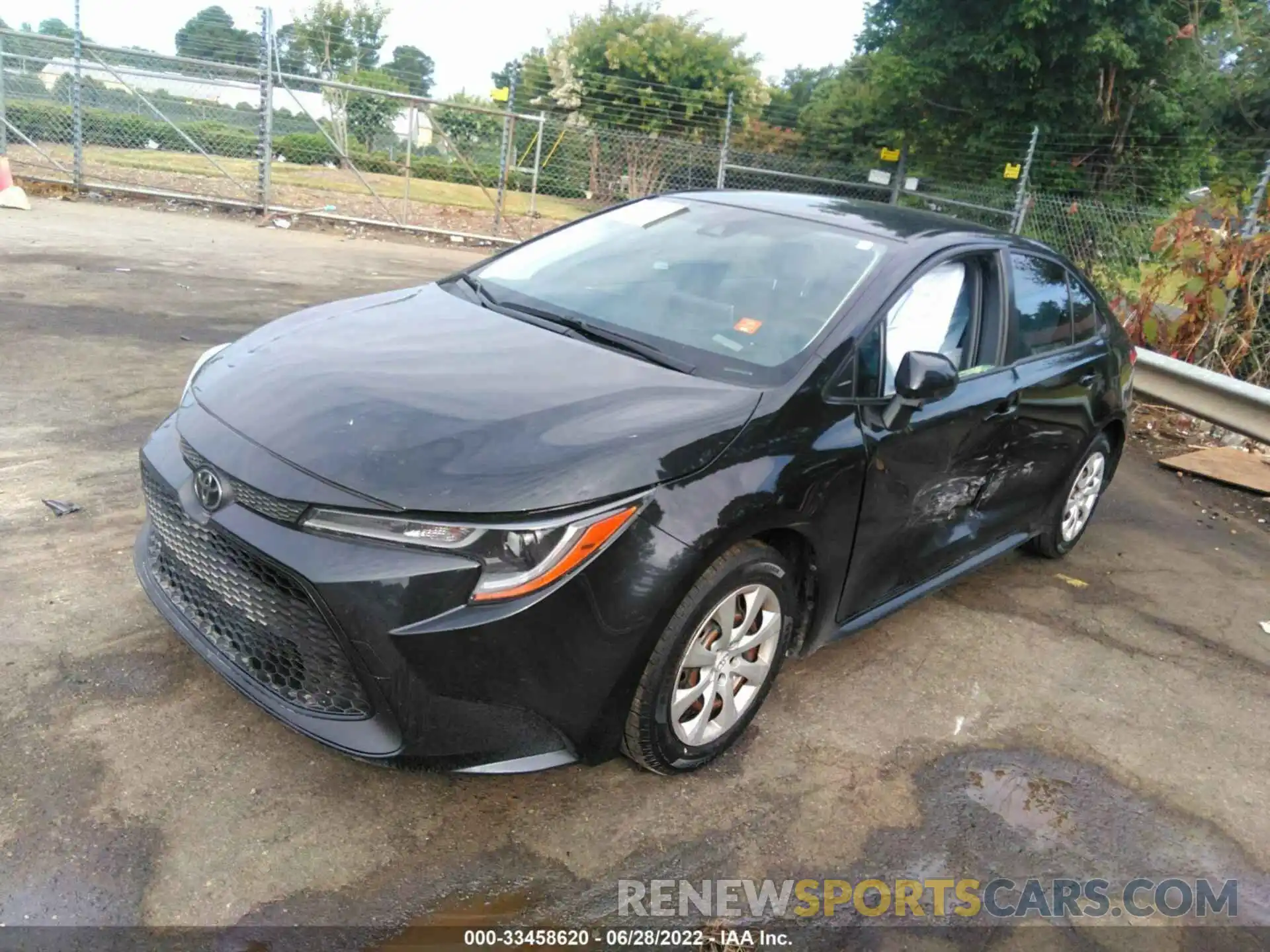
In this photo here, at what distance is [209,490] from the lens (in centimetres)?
252

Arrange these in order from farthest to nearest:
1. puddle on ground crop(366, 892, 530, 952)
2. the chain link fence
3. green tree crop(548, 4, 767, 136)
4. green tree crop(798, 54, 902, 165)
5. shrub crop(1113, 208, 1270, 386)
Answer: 1. green tree crop(548, 4, 767, 136)
2. green tree crop(798, 54, 902, 165)
3. the chain link fence
4. shrub crop(1113, 208, 1270, 386)
5. puddle on ground crop(366, 892, 530, 952)

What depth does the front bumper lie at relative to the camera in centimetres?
230

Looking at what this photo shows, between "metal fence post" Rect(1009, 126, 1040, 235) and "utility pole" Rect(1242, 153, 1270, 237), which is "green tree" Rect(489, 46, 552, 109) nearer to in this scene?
"metal fence post" Rect(1009, 126, 1040, 235)

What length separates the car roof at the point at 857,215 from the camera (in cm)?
367

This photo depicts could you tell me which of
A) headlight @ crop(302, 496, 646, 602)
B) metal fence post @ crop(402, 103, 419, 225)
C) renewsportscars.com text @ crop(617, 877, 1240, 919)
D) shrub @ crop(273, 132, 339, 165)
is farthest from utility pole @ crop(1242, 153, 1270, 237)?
shrub @ crop(273, 132, 339, 165)

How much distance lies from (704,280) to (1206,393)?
Answer: 5105 millimetres

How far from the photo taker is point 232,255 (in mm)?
10547

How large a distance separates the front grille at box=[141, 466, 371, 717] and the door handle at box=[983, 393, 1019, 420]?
2.51 meters

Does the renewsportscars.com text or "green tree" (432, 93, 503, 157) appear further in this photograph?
"green tree" (432, 93, 503, 157)

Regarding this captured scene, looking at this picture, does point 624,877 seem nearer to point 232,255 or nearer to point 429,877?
point 429,877

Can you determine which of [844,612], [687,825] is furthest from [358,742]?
[844,612]

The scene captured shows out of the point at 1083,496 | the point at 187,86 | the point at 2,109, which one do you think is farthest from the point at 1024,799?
the point at 2,109

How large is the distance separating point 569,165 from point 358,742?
17.0m

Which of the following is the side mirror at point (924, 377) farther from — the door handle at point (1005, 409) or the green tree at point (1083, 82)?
the green tree at point (1083, 82)
